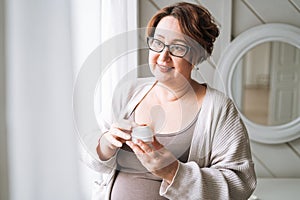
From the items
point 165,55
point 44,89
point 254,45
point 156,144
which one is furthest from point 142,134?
point 254,45

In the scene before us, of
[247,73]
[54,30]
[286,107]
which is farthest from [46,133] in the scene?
[286,107]

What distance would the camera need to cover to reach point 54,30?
856mm

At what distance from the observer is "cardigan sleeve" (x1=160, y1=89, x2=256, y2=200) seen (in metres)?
0.65

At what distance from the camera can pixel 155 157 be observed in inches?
23.8

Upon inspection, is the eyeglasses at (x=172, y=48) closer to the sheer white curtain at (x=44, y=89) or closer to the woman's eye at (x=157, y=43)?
the woman's eye at (x=157, y=43)

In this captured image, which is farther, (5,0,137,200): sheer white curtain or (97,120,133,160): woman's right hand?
(5,0,137,200): sheer white curtain

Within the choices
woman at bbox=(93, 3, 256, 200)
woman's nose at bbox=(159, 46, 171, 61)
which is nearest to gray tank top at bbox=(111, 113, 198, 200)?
woman at bbox=(93, 3, 256, 200)

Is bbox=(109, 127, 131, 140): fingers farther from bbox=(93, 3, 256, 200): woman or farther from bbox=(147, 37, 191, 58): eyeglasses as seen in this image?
bbox=(147, 37, 191, 58): eyeglasses

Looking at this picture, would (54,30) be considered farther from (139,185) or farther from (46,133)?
(139,185)

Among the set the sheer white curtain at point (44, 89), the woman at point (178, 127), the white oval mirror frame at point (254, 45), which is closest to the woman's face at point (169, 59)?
the woman at point (178, 127)

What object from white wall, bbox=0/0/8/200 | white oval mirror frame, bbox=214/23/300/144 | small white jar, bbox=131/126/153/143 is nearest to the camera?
small white jar, bbox=131/126/153/143

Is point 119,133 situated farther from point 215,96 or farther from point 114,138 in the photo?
point 215,96

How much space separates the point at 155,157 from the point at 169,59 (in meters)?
0.16

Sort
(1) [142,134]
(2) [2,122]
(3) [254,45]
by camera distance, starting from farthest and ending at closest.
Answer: (3) [254,45], (2) [2,122], (1) [142,134]
